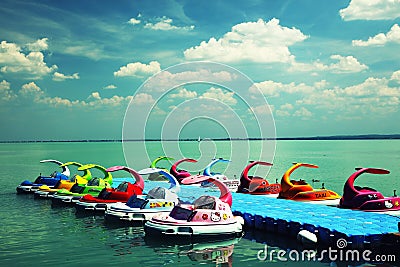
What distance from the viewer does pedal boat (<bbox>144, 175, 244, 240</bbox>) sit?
21766mm

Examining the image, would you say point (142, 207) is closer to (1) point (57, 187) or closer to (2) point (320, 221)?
(2) point (320, 221)

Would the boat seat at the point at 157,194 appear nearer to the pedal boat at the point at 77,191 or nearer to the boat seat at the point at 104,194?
the boat seat at the point at 104,194

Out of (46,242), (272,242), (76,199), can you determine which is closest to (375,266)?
(272,242)

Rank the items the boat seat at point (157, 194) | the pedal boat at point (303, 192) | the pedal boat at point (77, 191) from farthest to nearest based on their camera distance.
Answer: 1. the pedal boat at point (77, 191)
2. the pedal boat at point (303, 192)
3. the boat seat at point (157, 194)

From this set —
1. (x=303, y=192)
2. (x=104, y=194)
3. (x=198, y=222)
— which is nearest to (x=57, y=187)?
(x=104, y=194)

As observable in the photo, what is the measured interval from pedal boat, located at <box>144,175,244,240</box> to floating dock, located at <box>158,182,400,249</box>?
2.06 meters

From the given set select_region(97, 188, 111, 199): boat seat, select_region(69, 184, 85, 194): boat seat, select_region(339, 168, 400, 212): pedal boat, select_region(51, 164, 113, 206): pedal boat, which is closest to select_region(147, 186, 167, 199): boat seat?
select_region(97, 188, 111, 199): boat seat

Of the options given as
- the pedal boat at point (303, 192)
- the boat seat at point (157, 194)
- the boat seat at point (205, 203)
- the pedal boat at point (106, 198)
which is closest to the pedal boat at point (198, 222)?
the boat seat at point (205, 203)

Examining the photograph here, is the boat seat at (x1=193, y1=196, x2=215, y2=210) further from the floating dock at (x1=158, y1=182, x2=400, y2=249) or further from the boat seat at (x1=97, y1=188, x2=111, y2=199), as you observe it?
the boat seat at (x1=97, y1=188, x2=111, y2=199)

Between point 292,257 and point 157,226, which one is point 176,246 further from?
point 292,257

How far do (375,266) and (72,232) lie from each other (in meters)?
16.3

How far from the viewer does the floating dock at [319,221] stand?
19.1 meters

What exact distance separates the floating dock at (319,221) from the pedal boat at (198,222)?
2.06 metres

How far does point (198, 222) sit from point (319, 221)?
606 cm
